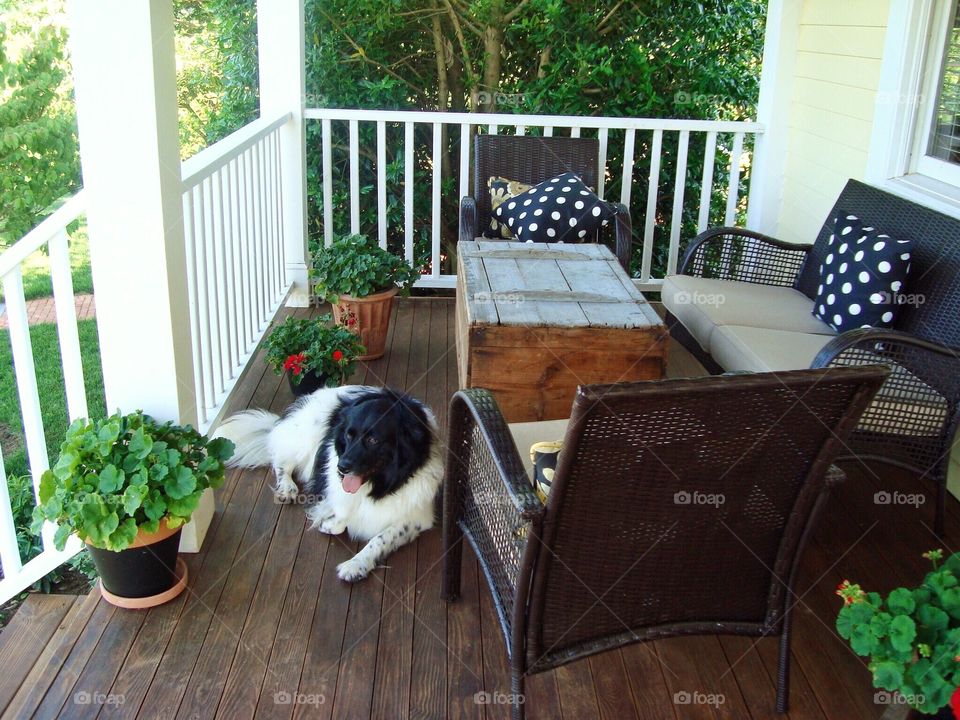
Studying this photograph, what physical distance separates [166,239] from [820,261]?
102 inches

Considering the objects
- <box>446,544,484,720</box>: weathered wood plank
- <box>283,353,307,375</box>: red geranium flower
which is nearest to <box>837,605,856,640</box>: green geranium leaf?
<box>446,544,484,720</box>: weathered wood plank

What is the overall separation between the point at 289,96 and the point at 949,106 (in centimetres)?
308

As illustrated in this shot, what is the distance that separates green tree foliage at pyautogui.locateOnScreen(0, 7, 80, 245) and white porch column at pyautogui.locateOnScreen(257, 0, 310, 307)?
7.28 ft

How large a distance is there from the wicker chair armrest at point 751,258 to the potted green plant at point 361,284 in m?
1.30

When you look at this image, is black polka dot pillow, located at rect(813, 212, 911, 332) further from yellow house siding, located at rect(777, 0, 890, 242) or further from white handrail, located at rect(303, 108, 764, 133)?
white handrail, located at rect(303, 108, 764, 133)

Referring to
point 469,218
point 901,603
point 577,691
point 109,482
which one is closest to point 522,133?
point 469,218

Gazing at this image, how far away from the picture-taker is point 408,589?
243 cm

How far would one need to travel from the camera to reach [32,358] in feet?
7.09

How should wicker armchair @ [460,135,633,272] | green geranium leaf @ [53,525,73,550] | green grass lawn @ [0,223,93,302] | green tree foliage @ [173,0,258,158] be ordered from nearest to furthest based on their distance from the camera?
1. green geranium leaf @ [53,525,73,550]
2. wicker armchair @ [460,135,633,272]
3. green grass lawn @ [0,223,93,302]
4. green tree foliage @ [173,0,258,158]

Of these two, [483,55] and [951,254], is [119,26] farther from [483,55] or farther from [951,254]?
[483,55]

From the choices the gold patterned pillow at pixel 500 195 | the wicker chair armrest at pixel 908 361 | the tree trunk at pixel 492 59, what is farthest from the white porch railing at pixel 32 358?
the tree trunk at pixel 492 59

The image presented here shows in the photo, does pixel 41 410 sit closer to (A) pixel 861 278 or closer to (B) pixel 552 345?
(B) pixel 552 345

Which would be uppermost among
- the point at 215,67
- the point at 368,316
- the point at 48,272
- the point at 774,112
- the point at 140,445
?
the point at 215,67

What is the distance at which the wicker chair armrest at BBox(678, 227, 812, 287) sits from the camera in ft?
12.5
